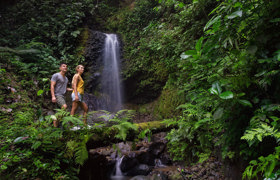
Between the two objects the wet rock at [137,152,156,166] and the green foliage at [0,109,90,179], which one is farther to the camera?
the wet rock at [137,152,156,166]

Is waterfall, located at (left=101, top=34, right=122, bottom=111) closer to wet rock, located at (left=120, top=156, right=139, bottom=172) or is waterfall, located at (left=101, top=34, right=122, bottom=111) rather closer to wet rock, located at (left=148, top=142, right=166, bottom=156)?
wet rock, located at (left=148, top=142, right=166, bottom=156)

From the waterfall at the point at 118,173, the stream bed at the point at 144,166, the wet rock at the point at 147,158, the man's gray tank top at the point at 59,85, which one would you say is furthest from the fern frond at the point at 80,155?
the wet rock at the point at 147,158

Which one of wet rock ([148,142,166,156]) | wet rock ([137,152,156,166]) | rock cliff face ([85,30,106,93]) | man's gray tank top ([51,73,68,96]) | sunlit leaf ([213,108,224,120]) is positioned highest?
rock cliff face ([85,30,106,93])

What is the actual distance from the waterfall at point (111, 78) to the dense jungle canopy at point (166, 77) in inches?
25.7

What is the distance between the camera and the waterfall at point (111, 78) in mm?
10185

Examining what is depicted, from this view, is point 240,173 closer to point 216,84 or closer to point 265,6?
point 216,84

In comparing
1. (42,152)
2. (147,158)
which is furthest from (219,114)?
(147,158)

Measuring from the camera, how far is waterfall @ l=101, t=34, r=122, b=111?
10.2 meters

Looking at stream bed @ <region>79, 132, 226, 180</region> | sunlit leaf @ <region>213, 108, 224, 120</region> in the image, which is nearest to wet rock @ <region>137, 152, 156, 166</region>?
stream bed @ <region>79, 132, 226, 180</region>

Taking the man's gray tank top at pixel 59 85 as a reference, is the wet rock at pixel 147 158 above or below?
below

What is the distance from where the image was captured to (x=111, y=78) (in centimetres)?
1070

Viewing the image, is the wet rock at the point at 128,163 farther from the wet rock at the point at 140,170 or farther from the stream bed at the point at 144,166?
the wet rock at the point at 140,170

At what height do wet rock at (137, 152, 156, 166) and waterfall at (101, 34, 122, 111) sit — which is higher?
waterfall at (101, 34, 122, 111)

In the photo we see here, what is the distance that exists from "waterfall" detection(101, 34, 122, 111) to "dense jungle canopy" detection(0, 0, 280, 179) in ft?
2.14
